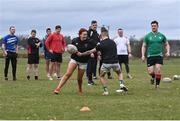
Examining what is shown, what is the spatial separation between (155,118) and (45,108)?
8.72 ft

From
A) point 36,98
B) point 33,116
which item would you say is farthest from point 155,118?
point 36,98

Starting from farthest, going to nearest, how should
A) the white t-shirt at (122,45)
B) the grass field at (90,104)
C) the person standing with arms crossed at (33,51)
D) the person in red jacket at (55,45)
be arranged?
the white t-shirt at (122,45) < the person standing with arms crossed at (33,51) < the person in red jacket at (55,45) < the grass field at (90,104)

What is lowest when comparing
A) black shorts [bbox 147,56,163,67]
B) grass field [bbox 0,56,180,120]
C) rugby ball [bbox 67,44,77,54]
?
grass field [bbox 0,56,180,120]

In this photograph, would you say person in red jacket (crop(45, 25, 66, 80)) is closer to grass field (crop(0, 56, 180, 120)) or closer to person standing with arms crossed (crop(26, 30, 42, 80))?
person standing with arms crossed (crop(26, 30, 42, 80))

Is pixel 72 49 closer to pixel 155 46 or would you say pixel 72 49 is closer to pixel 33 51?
pixel 155 46

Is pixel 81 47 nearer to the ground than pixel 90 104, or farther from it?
farther from it

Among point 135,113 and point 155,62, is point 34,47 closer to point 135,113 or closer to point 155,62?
point 155,62

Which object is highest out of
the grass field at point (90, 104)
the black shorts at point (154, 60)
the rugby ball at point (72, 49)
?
Answer: the rugby ball at point (72, 49)

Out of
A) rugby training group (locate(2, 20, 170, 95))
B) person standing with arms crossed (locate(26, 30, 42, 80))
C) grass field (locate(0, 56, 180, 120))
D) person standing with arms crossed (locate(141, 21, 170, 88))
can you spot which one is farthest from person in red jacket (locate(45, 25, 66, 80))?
person standing with arms crossed (locate(141, 21, 170, 88))

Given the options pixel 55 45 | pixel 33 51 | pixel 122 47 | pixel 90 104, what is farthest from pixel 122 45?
pixel 90 104

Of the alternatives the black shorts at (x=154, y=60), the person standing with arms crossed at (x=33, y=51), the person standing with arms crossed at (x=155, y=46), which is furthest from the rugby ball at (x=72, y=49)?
the person standing with arms crossed at (x=33, y=51)

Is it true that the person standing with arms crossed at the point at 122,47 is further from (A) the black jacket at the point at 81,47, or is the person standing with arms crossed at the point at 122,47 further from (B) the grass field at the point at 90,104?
(A) the black jacket at the point at 81,47

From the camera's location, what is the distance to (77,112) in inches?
455

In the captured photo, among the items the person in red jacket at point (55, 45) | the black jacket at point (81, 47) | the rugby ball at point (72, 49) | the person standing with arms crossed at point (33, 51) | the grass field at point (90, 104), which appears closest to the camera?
the grass field at point (90, 104)
